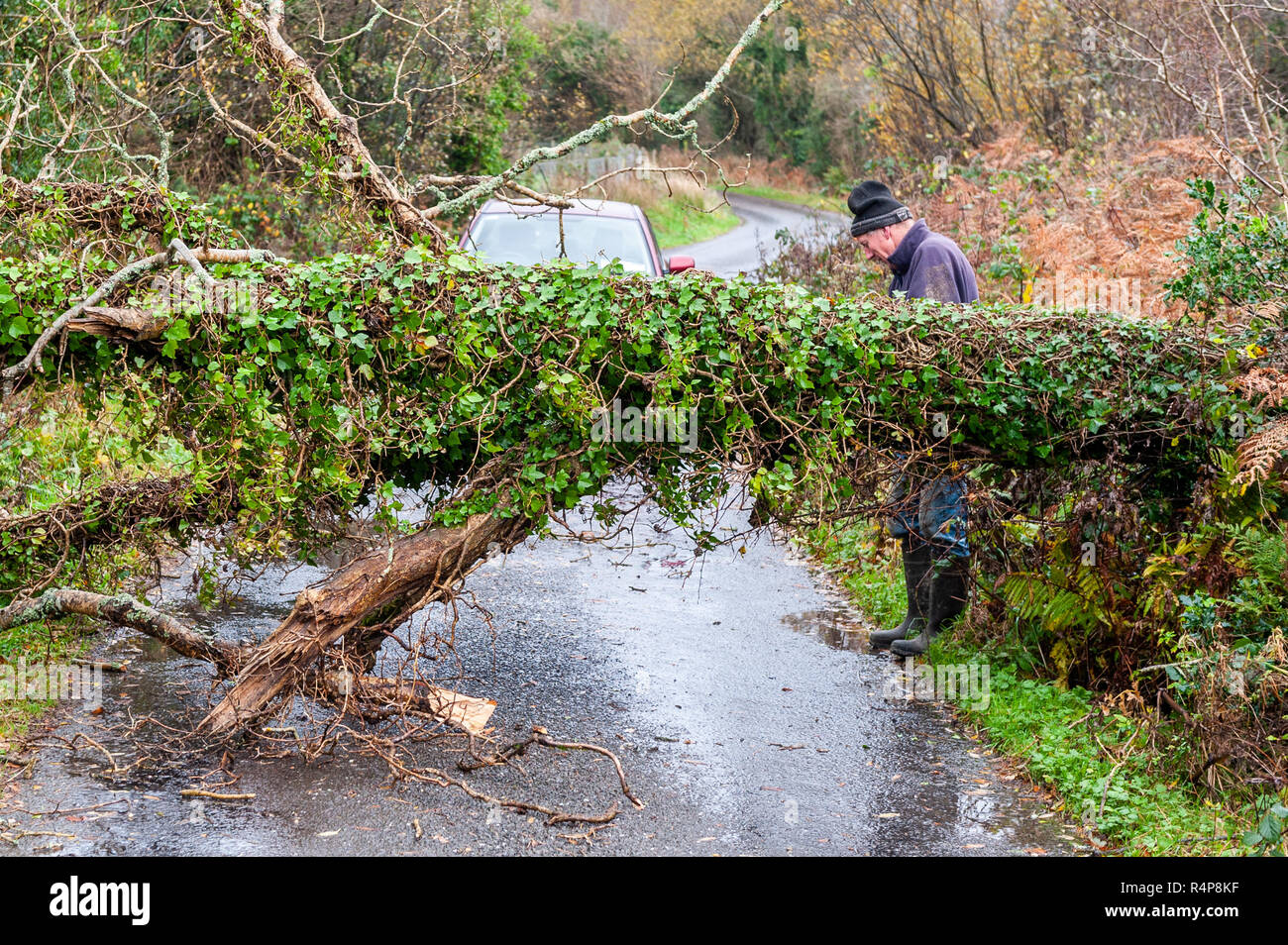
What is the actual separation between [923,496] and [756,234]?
15.4 metres

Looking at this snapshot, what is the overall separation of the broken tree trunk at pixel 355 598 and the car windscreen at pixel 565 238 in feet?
16.8

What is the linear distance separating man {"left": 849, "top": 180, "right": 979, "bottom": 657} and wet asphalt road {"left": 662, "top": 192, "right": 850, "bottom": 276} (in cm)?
899

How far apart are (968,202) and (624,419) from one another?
9051 mm

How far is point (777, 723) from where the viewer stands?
5.62 metres

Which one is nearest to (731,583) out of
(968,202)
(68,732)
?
(68,732)

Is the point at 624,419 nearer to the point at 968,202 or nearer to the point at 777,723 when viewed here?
the point at 777,723

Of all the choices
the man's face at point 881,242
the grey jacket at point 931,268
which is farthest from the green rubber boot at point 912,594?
the man's face at point 881,242

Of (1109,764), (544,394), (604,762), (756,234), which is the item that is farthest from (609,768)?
(756,234)

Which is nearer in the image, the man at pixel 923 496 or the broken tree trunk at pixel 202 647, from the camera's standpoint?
the broken tree trunk at pixel 202 647

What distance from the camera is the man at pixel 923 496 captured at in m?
6.22

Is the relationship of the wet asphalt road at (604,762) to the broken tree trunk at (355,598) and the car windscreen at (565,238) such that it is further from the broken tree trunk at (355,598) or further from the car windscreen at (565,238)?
the car windscreen at (565,238)

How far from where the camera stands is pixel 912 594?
680 centimetres

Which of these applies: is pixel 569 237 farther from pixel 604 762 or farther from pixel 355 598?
pixel 604 762

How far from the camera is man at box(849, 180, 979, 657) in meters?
6.22
